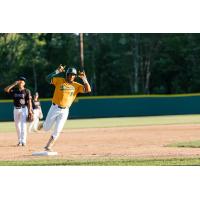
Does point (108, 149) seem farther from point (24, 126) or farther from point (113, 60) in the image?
point (113, 60)

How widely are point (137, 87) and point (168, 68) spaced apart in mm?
4799

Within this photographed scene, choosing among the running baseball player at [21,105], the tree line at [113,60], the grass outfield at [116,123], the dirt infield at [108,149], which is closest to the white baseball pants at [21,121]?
the running baseball player at [21,105]

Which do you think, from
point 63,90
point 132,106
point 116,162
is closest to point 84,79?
point 63,90

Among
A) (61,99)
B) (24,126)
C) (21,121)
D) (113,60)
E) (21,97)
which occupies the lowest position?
(24,126)

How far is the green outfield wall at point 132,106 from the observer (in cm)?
3888

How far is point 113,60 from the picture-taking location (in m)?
57.3

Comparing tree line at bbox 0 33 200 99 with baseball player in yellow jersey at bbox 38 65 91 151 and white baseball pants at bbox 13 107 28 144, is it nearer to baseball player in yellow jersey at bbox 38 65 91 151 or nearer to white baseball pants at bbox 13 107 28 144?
white baseball pants at bbox 13 107 28 144

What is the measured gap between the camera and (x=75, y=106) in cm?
3878

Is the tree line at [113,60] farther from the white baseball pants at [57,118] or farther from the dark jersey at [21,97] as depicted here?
the white baseball pants at [57,118]

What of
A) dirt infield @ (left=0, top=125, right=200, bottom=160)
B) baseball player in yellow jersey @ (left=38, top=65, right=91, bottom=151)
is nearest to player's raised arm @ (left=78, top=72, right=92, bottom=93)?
baseball player in yellow jersey @ (left=38, top=65, right=91, bottom=151)

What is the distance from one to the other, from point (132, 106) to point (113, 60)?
60.9ft

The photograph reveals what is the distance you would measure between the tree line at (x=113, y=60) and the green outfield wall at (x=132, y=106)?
37.2ft

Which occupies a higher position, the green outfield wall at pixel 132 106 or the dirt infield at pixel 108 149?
the dirt infield at pixel 108 149

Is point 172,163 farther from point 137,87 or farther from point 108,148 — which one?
point 137,87
